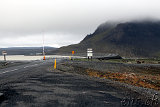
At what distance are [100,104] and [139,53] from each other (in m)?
194

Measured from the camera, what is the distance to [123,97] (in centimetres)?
711

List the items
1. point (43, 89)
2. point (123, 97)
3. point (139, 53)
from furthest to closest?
point (139, 53) → point (43, 89) → point (123, 97)

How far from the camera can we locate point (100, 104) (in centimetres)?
609

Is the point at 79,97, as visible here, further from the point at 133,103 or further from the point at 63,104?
the point at 133,103

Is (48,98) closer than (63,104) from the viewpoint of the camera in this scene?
No

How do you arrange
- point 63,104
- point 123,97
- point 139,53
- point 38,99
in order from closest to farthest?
1. point 63,104
2. point 38,99
3. point 123,97
4. point 139,53

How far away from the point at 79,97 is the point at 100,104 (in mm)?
975

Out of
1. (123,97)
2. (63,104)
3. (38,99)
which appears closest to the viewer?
(63,104)

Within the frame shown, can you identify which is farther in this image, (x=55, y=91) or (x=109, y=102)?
(x=55, y=91)

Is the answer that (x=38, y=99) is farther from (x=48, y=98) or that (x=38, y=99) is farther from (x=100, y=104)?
(x=100, y=104)

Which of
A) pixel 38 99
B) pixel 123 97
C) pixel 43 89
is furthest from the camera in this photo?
pixel 43 89

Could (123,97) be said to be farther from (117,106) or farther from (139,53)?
(139,53)

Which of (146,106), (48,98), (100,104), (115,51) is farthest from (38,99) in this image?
(115,51)

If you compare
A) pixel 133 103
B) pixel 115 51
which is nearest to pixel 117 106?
pixel 133 103
